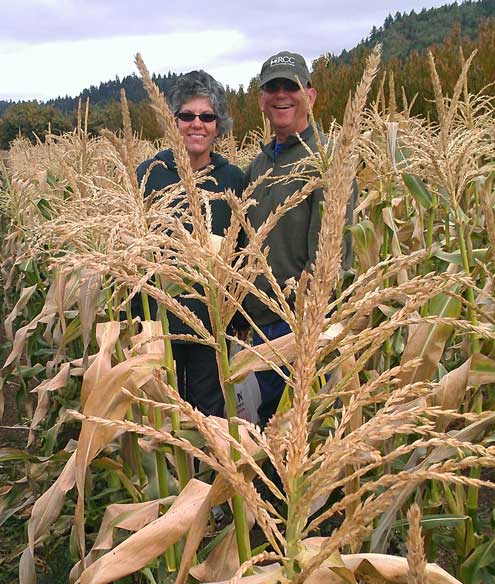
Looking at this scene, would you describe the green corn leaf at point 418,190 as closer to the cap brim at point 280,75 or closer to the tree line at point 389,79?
the tree line at point 389,79

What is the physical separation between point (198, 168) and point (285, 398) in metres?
1.92

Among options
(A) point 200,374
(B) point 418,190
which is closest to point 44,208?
(A) point 200,374

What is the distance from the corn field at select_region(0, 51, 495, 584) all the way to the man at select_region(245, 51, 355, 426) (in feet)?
1.11

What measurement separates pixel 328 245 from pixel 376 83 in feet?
31.0

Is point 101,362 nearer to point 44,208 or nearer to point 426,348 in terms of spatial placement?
point 426,348

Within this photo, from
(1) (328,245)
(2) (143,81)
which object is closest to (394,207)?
(2) (143,81)

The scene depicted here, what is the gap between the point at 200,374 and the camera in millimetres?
3254

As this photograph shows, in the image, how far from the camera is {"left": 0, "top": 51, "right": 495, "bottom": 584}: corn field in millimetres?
857

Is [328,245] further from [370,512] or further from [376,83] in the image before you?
[376,83]

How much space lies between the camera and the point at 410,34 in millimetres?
38812

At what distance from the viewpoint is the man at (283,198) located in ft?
9.82

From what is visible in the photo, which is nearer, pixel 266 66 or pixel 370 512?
pixel 370 512

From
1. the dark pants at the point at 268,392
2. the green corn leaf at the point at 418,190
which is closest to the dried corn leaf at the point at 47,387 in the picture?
the dark pants at the point at 268,392

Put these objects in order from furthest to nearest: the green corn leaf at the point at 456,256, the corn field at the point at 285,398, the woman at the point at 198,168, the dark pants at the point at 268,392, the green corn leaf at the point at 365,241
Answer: the woman at the point at 198,168
the dark pants at the point at 268,392
the green corn leaf at the point at 365,241
the green corn leaf at the point at 456,256
the corn field at the point at 285,398
